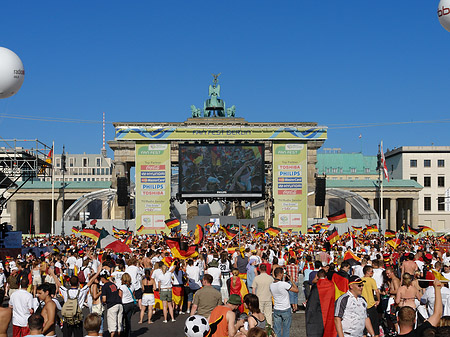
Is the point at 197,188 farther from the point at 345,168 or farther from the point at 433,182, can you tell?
the point at 345,168

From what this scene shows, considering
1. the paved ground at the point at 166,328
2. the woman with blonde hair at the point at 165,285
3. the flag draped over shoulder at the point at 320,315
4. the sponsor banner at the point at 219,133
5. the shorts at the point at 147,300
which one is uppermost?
the sponsor banner at the point at 219,133

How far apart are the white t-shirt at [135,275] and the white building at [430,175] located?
279ft

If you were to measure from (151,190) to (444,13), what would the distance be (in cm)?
4384

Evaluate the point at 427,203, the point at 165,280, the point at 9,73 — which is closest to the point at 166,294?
the point at 165,280

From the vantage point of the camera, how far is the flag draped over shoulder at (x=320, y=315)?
9.10 metres

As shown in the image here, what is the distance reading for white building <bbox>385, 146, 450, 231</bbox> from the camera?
3708 inches

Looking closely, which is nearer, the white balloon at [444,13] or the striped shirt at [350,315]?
the striped shirt at [350,315]

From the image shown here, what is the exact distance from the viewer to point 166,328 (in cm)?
1436

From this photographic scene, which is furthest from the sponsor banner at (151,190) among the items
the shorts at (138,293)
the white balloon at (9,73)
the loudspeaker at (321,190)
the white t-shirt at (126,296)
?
the white t-shirt at (126,296)

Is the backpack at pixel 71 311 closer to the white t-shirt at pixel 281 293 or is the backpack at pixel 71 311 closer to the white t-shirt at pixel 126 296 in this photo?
the white t-shirt at pixel 126 296

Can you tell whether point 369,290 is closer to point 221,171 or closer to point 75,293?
point 75,293

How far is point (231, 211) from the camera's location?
111 meters

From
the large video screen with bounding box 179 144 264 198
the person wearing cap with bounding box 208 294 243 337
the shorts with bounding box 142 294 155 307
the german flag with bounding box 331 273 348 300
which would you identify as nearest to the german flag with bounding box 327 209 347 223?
the shorts with bounding box 142 294 155 307

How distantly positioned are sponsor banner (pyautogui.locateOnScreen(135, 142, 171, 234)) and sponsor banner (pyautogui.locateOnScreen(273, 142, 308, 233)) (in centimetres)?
980
